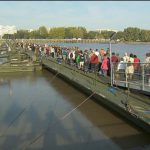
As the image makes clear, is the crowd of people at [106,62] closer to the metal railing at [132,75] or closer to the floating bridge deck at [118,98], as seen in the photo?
the metal railing at [132,75]

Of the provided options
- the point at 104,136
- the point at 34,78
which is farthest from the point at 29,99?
the point at 34,78

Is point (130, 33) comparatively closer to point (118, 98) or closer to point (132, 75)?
point (132, 75)

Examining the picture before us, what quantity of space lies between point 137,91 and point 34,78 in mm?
12434

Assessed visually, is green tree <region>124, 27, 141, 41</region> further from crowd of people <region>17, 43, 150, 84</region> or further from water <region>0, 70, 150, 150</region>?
water <region>0, 70, 150, 150</region>

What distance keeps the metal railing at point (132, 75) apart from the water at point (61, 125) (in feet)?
4.90

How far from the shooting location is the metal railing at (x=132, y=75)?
43.8 feet

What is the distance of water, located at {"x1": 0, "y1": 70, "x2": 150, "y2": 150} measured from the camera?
9672mm

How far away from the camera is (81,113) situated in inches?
533

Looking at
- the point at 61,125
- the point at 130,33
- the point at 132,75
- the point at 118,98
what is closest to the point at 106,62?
the point at 132,75

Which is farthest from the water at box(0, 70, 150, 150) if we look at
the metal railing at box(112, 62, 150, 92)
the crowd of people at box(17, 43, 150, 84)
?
the crowd of people at box(17, 43, 150, 84)

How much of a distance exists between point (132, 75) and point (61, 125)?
410 cm

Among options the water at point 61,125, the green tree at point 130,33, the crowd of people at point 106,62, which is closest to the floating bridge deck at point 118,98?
the water at point 61,125

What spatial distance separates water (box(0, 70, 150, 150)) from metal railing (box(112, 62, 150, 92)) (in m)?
1.49

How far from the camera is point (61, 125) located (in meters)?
11.7
